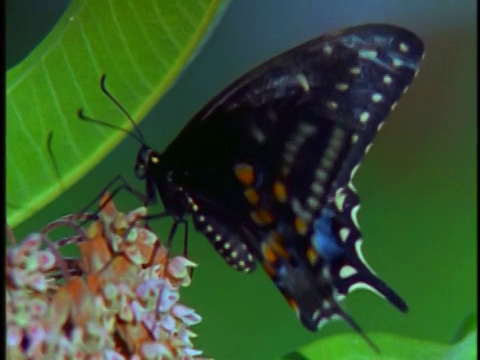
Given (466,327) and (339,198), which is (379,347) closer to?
(466,327)

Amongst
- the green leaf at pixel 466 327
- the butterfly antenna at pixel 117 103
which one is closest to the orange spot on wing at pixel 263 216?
the butterfly antenna at pixel 117 103

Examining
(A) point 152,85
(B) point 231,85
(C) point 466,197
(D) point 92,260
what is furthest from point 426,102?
(D) point 92,260

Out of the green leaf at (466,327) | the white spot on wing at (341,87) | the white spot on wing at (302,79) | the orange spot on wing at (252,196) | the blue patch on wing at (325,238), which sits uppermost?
the white spot on wing at (302,79)

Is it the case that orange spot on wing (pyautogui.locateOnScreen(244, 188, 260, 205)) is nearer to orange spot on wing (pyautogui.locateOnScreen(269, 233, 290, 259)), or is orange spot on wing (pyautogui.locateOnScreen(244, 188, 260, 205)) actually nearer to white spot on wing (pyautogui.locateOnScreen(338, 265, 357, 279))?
orange spot on wing (pyautogui.locateOnScreen(269, 233, 290, 259))

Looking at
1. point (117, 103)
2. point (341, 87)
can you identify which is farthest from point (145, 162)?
point (341, 87)

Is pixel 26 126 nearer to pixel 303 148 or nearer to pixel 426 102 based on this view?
pixel 303 148

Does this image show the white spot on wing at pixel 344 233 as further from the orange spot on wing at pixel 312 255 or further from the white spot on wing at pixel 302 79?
the white spot on wing at pixel 302 79

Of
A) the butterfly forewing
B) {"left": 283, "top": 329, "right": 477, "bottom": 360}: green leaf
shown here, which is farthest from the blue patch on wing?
{"left": 283, "top": 329, "right": 477, "bottom": 360}: green leaf
